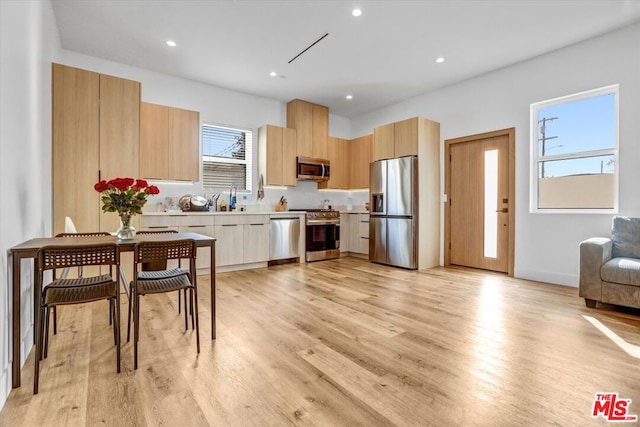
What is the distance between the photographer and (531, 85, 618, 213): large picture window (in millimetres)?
3742

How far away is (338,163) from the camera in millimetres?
6684

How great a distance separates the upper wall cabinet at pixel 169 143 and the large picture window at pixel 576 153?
4853 mm

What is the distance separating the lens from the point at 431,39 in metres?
3.83

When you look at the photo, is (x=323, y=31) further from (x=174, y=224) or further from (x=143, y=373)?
(x=143, y=373)

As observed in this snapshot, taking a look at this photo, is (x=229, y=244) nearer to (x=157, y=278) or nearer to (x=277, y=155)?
(x=277, y=155)

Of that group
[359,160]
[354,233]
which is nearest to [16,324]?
[354,233]

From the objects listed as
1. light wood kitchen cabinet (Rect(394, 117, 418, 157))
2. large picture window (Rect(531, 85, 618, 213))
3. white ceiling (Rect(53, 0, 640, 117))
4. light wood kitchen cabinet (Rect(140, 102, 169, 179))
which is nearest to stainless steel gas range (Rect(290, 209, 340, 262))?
light wood kitchen cabinet (Rect(394, 117, 418, 157))

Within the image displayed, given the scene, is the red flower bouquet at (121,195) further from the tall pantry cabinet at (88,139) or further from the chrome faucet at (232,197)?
the chrome faucet at (232,197)

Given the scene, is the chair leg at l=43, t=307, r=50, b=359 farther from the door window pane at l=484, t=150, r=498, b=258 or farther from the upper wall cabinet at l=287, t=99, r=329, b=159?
the door window pane at l=484, t=150, r=498, b=258

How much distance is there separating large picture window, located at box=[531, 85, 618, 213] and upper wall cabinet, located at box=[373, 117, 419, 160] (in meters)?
1.61

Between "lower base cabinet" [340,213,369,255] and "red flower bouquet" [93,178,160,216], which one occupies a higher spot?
"red flower bouquet" [93,178,160,216]

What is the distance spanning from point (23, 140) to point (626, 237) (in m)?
5.35

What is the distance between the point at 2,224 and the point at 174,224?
2667 millimetres

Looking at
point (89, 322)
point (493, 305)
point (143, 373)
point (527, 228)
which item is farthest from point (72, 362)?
point (527, 228)
